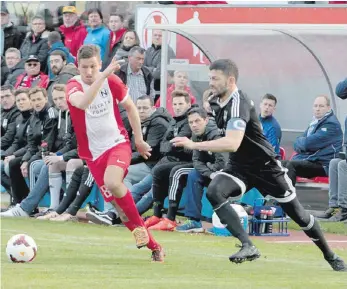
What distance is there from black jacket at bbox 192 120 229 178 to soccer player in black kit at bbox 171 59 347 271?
12.6ft

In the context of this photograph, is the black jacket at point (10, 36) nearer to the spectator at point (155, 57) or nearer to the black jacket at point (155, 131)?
the spectator at point (155, 57)

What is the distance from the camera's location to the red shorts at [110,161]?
1105 centimetres

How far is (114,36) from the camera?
2091cm

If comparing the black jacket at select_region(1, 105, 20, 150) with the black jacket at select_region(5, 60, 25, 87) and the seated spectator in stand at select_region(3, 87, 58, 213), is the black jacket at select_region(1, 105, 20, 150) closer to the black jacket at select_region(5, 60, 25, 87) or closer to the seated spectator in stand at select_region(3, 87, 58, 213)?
the seated spectator in stand at select_region(3, 87, 58, 213)

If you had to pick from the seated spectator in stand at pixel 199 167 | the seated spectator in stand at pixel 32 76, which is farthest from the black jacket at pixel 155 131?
the seated spectator in stand at pixel 32 76

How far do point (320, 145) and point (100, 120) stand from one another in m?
5.18

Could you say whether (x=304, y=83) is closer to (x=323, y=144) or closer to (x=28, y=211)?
(x=323, y=144)

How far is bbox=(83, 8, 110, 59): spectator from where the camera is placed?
68.9ft

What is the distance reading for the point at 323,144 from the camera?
15898 mm

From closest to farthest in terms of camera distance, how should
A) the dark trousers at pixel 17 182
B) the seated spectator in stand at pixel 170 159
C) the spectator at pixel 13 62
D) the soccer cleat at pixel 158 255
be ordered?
the soccer cleat at pixel 158 255
the seated spectator in stand at pixel 170 159
the dark trousers at pixel 17 182
the spectator at pixel 13 62

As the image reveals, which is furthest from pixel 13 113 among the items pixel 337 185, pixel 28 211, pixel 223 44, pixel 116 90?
pixel 116 90

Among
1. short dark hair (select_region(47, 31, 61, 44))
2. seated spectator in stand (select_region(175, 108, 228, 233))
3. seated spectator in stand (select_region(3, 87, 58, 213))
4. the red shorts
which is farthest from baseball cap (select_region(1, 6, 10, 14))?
the red shorts

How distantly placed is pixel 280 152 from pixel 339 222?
5.92 ft

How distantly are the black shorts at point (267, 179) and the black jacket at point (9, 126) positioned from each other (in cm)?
903
